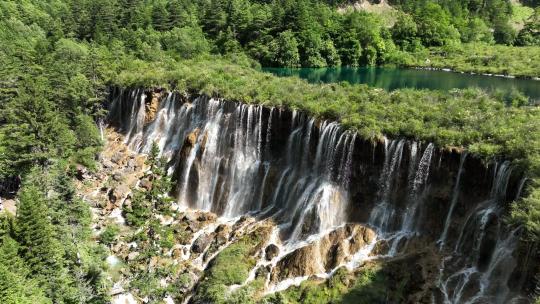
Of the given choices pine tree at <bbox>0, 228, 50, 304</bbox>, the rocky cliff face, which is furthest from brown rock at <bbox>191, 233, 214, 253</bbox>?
pine tree at <bbox>0, 228, 50, 304</bbox>

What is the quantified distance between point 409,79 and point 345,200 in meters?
53.7

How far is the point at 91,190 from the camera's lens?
161 ft

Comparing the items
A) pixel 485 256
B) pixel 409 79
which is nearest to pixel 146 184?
pixel 485 256

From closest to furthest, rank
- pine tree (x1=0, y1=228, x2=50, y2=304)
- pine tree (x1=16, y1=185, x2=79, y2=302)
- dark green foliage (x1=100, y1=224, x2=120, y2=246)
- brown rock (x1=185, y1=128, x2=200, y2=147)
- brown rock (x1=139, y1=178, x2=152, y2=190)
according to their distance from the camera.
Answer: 1. pine tree (x1=0, y1=228, x2=50, y2=304)
2. pine tree (x1=16, y1=185, x2=79, y2=302)
3. dark green foliage (x1=100, y1=224, x2=120, y2=246)
4. brown rock (x1=185, y1=128, x2=200, y2=147)
5. brown rock (x1=139, y1=178, x2=152, y2=190)

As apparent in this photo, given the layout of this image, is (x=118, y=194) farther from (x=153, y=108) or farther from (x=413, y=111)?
(x=413, y=111)

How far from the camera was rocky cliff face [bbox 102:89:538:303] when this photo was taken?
93.0ft

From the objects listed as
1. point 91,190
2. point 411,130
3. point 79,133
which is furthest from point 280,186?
point 79,133

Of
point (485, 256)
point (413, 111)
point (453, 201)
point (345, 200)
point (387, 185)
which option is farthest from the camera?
point (413, 111)

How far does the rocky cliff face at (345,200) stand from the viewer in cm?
2836

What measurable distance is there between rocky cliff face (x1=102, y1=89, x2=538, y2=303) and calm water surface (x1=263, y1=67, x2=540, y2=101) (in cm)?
3578

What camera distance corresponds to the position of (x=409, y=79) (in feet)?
275

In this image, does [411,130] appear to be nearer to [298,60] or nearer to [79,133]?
[79,133]

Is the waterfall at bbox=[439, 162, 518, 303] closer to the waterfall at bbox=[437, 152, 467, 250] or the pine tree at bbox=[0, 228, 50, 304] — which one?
the waterfall at bbox=[437, 152, 467, 250]

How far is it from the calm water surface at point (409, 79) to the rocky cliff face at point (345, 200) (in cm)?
3578
